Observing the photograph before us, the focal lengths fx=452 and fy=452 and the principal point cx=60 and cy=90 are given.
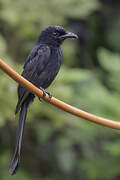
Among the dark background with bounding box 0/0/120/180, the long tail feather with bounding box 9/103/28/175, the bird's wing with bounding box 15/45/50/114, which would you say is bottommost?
the dark background with bounding box 0/0/120/180

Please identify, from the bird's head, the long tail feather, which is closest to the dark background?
the bird's head

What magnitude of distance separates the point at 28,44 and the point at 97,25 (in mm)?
2240

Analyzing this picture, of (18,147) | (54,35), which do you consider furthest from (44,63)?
(18,147)

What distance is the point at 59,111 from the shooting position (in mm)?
5070

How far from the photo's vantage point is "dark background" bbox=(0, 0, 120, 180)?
465 cm

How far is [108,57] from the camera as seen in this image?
189 inches

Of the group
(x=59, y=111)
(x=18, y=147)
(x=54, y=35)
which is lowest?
(x=59, y=111)

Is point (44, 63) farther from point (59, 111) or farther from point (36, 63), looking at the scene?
point (59, 111)

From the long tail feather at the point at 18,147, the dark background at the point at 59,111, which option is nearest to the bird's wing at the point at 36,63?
the long tail feather at the point at 18,147

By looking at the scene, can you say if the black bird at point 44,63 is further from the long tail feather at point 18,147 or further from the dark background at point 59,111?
the dark background at point 59,111

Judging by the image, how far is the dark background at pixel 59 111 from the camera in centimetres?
465

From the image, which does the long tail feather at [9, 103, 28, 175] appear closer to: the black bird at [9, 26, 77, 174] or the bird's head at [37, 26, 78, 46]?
the black bird at [9, 26, 77, 174]

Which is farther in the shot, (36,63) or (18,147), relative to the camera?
(36,63)

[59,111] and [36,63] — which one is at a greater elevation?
[36,63]
